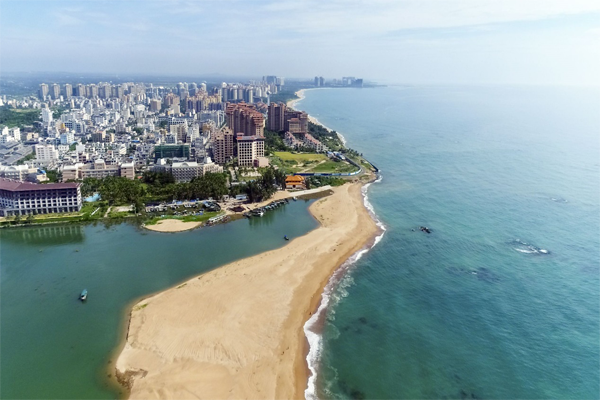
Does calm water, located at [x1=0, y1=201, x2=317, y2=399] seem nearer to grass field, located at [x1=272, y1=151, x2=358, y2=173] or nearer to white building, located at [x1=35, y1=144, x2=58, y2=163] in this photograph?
grass field, located at [x1=272, y1=151, x2=358, y2=173]

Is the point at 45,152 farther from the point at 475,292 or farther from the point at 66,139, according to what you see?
the point at 475,292

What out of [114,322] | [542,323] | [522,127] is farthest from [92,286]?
[522,127]

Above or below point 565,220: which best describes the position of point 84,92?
above

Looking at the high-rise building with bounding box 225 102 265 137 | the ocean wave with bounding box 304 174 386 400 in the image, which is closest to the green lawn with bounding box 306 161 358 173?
the high-rise building with bounding box 225 102 265 137

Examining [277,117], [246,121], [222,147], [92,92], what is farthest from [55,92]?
[222,147]

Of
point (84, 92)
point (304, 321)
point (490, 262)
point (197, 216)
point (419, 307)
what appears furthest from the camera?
point (84, 92)

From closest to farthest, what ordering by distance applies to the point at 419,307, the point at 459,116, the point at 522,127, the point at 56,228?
the point at 419,307 < the point at 56,228 < the point at 522,127 < the point at 459,116

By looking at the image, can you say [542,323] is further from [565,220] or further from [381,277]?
[565,220]
